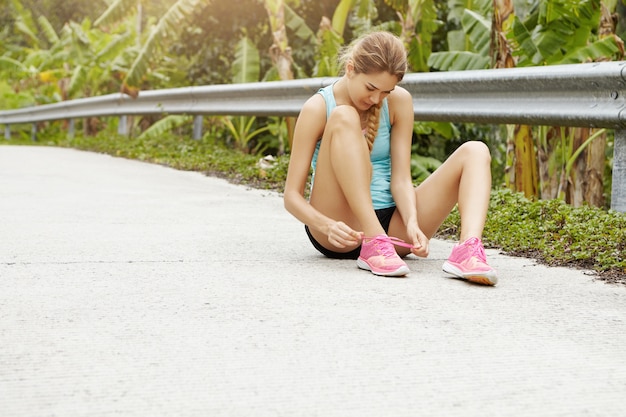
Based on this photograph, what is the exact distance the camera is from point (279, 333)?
2377 millimetres

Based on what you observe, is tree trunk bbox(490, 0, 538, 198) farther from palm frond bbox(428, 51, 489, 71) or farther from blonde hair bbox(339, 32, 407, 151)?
blonde hair bbox(339, 32, 407, 151)

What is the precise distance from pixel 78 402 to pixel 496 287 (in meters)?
1.72

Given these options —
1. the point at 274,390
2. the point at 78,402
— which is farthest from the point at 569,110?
the point at 78,402

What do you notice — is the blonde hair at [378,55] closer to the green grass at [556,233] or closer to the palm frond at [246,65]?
the green grass at [556,233]

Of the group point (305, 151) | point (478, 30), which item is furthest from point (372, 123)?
point (478, 30)

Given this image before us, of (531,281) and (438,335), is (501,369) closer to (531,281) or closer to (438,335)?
(438,335)

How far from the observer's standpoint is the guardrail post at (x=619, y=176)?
4.05 m

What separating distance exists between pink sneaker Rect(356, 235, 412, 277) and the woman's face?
0.54 meters

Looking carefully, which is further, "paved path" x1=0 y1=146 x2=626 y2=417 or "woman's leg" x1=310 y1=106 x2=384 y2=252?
"woman's leg" x1=310 y1=106 x2=384 y2=252

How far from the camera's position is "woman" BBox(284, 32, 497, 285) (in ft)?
11.0

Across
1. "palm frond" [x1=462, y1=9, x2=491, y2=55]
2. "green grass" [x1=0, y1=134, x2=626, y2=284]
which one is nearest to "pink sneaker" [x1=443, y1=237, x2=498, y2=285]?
"green grass" [x1=0, y1=134, x2=626, y2=284]

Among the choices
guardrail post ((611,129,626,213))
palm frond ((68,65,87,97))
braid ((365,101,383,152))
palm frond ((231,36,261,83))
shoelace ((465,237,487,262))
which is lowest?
palm frond ((68,65,87,97))

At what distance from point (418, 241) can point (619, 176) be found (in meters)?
1.22

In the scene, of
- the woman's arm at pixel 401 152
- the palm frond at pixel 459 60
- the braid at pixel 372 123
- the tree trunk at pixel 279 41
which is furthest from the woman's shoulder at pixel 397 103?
the tree trunk at pixel 279 41
